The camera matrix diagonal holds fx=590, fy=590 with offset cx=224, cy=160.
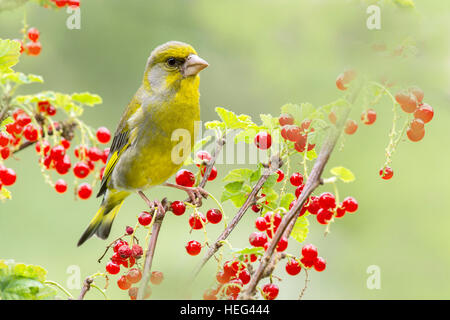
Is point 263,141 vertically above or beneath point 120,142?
beneath

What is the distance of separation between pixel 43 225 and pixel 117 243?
3544mm

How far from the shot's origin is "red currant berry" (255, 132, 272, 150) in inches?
51.9

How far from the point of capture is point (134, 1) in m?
5.23

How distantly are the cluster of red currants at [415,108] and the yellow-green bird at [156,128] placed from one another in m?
1.09

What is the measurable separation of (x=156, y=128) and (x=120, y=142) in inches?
8.3

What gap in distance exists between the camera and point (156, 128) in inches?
92.0

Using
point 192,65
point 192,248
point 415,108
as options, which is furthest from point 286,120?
point 192,65

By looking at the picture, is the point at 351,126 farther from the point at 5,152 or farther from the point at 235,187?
the point at 5,152

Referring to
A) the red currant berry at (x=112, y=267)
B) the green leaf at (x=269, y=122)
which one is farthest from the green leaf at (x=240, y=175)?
the red currant berry at (x=112, y=267)

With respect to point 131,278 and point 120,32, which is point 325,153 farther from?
point 120,32

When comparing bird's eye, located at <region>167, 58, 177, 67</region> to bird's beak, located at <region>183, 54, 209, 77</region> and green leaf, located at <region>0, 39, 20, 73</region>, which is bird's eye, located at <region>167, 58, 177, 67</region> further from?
green leaf, located at <region>0, 39, 20, 73</region>

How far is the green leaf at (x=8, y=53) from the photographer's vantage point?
1277 millimetres

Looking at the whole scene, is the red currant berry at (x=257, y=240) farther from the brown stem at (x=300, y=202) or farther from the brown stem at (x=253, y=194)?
the brown stem at (x=300, y=202)
